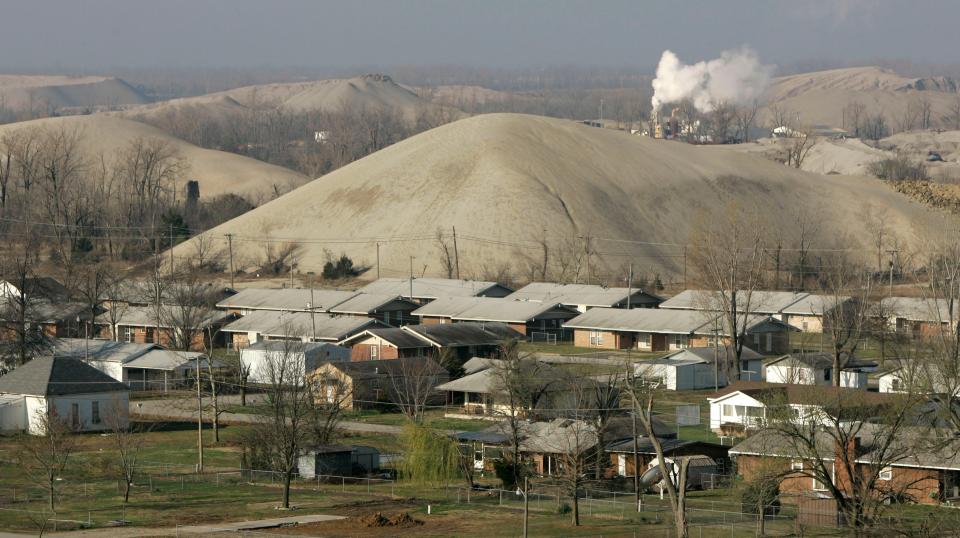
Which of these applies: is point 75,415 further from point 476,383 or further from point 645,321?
point 645,321

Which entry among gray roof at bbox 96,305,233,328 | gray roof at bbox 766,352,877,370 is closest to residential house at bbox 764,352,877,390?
gray roof at bbox 766,352,877,370

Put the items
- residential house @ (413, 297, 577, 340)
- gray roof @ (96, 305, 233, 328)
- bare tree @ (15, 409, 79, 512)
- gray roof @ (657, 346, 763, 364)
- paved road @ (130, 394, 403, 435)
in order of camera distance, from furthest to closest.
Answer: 1. residential house @ (413, 297, 577, 340)
2. gray roof @ (96, 305, 233, 328)
3. gray roof @ (657, 346, 763, 364)
4. paved road @ (130, 394, 403, 435)
5. bare tree @ (15, 409, 79, 512)

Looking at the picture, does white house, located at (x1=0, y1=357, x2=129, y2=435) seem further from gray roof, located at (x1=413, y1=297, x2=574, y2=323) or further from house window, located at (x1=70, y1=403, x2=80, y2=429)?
gray roof, located at (x1=413, y1=297, x2=574, y2=323)

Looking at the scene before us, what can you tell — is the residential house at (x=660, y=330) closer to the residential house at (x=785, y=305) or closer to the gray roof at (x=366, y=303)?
the residential house at (x=785, y=305)

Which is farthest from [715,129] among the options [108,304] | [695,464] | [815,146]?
[695,464]

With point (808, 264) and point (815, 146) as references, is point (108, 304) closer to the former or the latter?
point (808, 264)


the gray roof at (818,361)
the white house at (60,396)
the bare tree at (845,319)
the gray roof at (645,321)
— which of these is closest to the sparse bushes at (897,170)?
the bare tree at (845,319)

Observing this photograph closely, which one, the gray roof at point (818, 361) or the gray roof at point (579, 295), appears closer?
the gray roof at point (818, 361)
